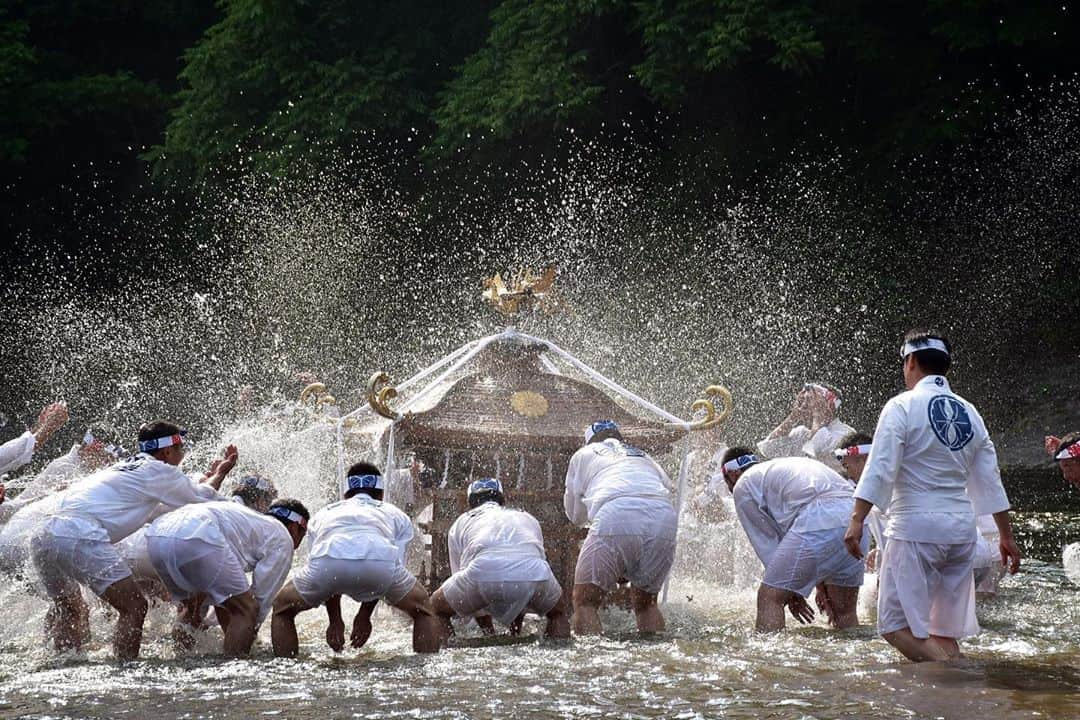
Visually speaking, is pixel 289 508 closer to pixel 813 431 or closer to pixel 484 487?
pixel 484 487

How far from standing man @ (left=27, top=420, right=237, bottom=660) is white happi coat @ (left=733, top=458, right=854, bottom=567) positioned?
340 cm

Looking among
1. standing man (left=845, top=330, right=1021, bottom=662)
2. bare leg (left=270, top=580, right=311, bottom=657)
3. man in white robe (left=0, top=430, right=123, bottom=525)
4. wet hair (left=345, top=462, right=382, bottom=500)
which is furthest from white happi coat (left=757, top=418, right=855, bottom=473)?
man in white robe (left=0, top=430, right=123, bottom=525)

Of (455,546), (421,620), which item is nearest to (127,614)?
(421,620)

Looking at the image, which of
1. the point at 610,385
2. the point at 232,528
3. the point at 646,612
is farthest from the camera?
the point at 610,385

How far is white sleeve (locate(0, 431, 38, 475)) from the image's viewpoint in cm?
1021

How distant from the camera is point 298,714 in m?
5.57

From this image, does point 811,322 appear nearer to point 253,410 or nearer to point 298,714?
point 253,410

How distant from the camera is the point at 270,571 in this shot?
26.1 ft

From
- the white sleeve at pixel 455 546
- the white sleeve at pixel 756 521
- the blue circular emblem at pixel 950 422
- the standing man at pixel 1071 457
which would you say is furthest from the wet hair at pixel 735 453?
the blue circular emblem at pixel 950 422

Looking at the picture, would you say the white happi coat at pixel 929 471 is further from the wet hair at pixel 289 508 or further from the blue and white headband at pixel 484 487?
the wet hair at pixel 289 508

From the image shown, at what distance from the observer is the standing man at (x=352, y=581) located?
760 centimetres

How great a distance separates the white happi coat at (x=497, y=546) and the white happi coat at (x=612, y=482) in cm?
52

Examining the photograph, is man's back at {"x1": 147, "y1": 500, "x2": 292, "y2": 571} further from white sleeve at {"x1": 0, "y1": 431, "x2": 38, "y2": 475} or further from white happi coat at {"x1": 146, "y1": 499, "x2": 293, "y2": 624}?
white sleeve at {"x1": 0, "y1": 431, "x2": 38, "y2": 475}

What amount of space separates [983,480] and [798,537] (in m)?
1.76
